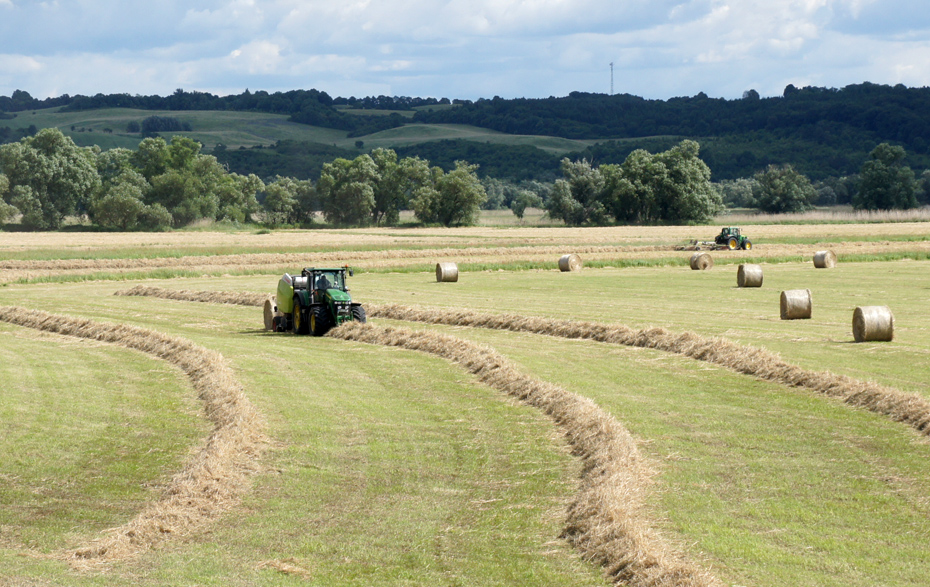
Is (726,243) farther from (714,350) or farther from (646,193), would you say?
(646,193)

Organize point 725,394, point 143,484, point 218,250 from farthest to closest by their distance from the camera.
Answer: point 218,250 → point 725,394 → point 143,484

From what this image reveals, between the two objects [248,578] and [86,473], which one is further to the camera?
[86,473]

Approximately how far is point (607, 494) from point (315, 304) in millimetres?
17357

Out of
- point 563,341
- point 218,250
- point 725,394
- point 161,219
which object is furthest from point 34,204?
point 725,394

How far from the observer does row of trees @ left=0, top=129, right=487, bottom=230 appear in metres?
106

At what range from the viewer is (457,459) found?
12508mm

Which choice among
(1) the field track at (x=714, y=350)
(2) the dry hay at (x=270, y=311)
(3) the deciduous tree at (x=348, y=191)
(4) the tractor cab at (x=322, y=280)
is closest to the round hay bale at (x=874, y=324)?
(1) the field track at (x=714, y=350)

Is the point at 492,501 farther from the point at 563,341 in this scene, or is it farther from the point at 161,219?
the point at 161,219

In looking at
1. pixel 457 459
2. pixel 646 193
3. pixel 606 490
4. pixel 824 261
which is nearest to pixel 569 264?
pixel 824 261

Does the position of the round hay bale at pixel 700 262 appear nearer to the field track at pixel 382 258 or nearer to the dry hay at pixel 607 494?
the field track at pixel 382 258

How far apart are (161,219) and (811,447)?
331 ft

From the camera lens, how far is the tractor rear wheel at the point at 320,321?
85.5 ft

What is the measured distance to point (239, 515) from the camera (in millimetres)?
10414

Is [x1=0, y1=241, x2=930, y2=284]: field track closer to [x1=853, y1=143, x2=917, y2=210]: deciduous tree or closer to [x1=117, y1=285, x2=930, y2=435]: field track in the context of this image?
[x1=117, y1=285, x2=930, y2=435]: field track
